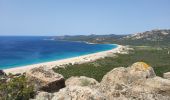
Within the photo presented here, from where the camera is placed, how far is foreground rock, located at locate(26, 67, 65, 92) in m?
19.9

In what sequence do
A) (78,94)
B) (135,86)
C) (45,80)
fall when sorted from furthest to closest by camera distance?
(45,80)
(135,86)
(78,94)

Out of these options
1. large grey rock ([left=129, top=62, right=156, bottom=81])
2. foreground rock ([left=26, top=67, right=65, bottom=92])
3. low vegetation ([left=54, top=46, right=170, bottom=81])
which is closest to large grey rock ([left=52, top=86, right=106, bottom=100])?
foreground rock ([left=26, top=67, right=65, bottom=92])

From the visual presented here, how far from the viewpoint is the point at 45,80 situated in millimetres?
20000

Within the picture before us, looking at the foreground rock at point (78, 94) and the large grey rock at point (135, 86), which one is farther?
the large grey rock at point (135, 86)

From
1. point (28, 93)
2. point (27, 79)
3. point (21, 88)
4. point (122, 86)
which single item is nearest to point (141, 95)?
point (122, 86)

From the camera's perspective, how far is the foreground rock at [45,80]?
1986cm

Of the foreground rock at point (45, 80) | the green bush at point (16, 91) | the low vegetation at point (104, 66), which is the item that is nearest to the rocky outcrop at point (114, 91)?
the green bush at point (16, 91)

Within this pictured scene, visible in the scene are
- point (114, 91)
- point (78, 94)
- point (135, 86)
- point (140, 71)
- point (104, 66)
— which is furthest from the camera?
point (104, 66)

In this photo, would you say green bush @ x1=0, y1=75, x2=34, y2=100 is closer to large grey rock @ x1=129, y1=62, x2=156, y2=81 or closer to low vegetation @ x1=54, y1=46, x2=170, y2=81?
large grey rock @ x1=129, y1=62, x2=156, y2=81

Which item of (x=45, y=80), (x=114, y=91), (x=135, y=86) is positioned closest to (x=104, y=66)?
(x=45, y=80)

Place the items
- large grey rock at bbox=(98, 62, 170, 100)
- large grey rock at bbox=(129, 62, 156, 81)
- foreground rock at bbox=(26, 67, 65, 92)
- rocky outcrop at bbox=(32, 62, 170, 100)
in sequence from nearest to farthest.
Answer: rocky outcrop at bbox=(32, 62, 170, 100), large grey rock at bbox=(98, 62, 170, 100), foreground rock at bbox=(26, 67, 65, 92), large grey rock at bbox=(129, 62, 156, 81)

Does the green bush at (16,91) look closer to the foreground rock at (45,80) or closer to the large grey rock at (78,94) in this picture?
the foreground rock at (45,80)

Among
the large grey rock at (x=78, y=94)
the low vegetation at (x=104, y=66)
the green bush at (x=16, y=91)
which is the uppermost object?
the large grey rock at (x=78, y=94)

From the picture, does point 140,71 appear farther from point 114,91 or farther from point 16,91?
point 114,91
